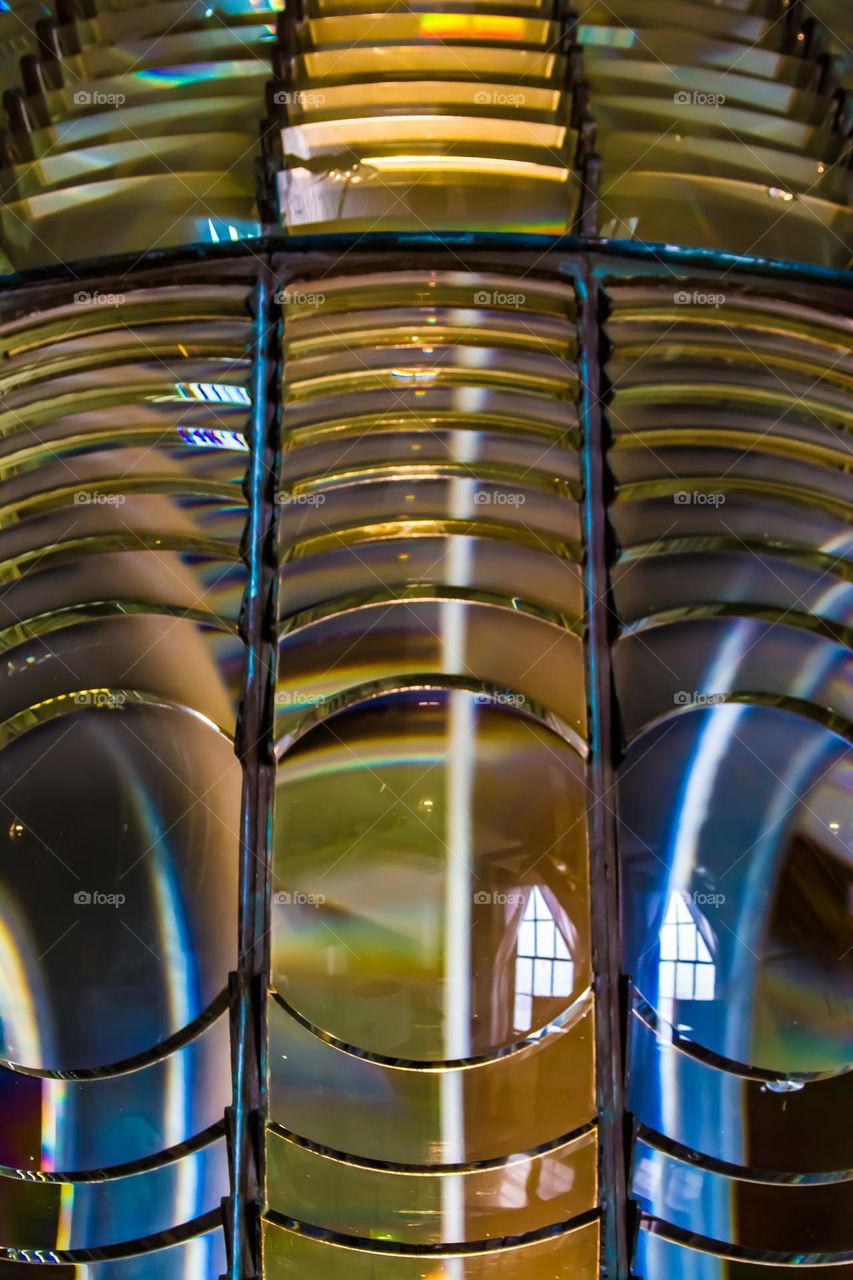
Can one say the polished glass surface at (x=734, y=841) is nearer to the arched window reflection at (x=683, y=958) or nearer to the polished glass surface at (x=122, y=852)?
the arched window reflection at (x=683, y=958)

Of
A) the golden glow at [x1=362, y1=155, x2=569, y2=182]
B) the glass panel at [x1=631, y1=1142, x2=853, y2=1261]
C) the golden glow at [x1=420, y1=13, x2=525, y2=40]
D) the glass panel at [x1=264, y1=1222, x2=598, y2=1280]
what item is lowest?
the glass panel at [x1=264, y1=1222, x2=598, y2=1280]

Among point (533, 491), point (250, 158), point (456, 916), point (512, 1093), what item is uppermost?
point (250, 158)

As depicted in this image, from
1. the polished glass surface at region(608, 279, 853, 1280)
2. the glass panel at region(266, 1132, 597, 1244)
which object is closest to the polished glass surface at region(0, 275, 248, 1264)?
the glass panel at region(266, 1132, 597, 1244)

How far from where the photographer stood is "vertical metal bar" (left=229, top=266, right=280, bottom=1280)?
1263 mm

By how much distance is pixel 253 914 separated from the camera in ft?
4.17

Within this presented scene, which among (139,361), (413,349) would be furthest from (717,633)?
(139,361)

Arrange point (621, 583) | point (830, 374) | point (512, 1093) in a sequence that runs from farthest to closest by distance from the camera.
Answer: point (830, 374) < point (621, 583) < point (512, 1093)

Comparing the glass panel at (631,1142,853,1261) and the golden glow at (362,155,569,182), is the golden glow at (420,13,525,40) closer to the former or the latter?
the golden glow at (362,155,569,182)

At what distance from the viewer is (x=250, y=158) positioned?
4.72 ft

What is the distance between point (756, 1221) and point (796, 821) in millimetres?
468

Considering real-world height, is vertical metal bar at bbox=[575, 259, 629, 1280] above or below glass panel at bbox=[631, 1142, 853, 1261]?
above

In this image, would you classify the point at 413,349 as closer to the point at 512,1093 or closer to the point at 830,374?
the point at 830,374

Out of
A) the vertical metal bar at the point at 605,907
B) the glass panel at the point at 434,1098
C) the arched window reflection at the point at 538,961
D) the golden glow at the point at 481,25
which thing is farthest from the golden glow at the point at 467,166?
the glass panel at the point at 434,1098

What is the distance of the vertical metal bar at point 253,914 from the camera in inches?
49.7
